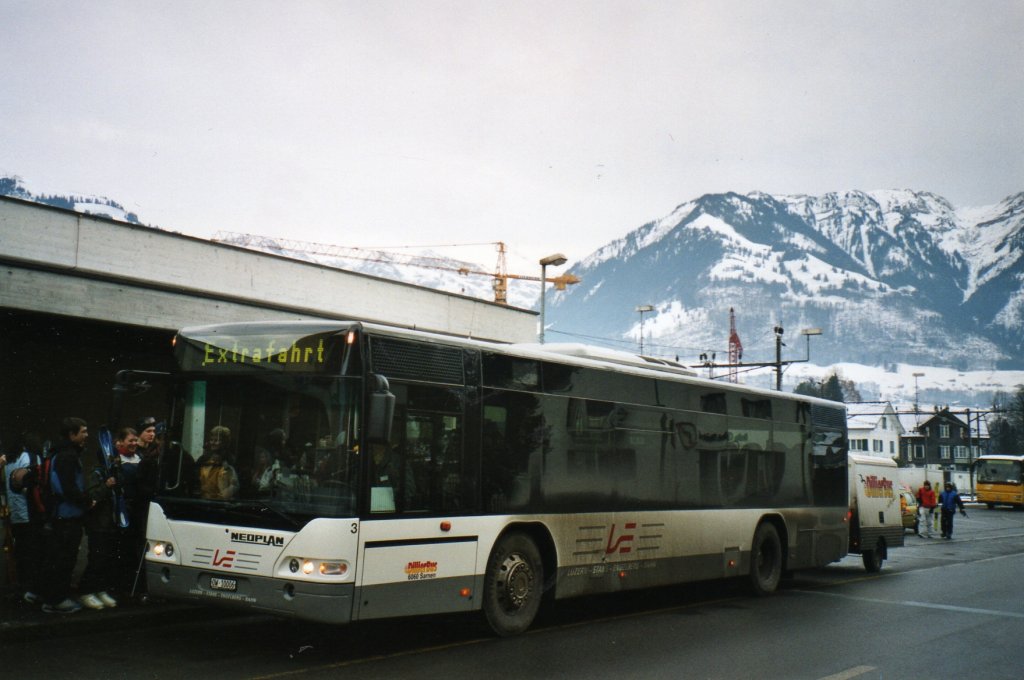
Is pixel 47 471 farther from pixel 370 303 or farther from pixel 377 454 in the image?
pixel 370 303

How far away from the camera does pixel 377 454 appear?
8234 millimetres

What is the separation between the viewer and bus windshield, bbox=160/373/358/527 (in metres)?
8.05

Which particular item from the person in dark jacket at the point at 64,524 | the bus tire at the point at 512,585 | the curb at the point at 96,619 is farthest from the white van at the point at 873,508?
the person in dark jacket at the point at 64,524

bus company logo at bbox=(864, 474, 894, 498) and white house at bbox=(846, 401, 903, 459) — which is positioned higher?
white house at bbox=(846, 401, 903, 459)

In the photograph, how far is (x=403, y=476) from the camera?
8516mm

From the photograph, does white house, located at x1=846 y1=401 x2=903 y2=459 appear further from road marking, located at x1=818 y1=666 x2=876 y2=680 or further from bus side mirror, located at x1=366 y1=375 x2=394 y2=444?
bus side mirror, located at x1=366 y1=375 x2=394 y2=444

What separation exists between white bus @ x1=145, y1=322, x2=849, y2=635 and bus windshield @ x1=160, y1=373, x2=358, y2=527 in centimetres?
1

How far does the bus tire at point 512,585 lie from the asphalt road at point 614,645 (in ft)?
0.67

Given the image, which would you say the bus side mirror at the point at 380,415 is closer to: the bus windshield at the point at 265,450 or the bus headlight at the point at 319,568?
the bus windshield at the point at 265,450

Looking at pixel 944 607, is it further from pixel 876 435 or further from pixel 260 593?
pixel 876 435

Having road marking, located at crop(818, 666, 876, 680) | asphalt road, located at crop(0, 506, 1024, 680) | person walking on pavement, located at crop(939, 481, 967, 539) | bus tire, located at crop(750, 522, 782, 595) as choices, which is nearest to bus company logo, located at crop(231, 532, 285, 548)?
asphalt road, located at crop(0, 506, 1024, 680)

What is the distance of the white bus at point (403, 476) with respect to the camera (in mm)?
8062

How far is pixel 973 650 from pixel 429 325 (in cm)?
1706

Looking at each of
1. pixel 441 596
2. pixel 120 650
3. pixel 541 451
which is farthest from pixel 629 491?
pixel 120 650
